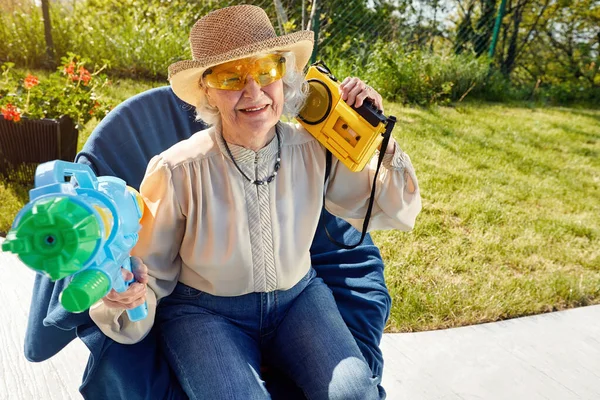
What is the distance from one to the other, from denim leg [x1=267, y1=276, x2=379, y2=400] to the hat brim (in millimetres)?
819

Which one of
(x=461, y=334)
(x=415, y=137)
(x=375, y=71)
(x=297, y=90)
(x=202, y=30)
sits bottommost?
(x=461, y=334)

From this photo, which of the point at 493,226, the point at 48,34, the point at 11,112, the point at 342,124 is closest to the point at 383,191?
the point at 342,124

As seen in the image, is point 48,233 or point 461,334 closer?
point 48,233

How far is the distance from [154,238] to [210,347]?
0.38 m

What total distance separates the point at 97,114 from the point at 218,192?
2.19 m

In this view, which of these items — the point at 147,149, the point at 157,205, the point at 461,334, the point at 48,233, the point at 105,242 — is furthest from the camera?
the point at 461,334

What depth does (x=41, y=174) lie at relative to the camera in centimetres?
96

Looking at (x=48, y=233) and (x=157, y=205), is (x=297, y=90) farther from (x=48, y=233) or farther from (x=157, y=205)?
(x=48, y=233)

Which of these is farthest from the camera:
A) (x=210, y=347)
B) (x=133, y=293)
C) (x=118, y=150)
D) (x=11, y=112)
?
(x=11, y=112)

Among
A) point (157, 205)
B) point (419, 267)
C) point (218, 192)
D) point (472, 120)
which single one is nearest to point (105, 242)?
point (157, 205)

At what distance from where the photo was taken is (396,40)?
6.74 m

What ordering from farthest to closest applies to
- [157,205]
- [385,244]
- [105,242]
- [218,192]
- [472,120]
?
[472,120]
[385,244]
[218,192]
[157,205]
[105,242]

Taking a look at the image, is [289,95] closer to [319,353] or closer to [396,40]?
[319,353]

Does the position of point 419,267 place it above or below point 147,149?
below
